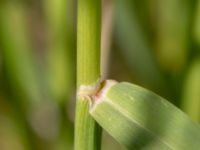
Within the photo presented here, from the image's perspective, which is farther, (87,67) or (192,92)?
(192,92)

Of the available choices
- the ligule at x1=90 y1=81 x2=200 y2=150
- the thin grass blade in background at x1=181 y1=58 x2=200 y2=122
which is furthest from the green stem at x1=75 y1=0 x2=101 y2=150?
the thin grass blade in background at x1=181 y1=58 x2=200 y2=122

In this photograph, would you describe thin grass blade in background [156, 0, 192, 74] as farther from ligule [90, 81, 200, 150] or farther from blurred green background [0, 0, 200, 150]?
ligule [90, 81, 200, 150]

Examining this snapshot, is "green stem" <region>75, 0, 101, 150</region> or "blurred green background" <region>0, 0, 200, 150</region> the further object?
"blurred green background" <region>0, 0, 200, 150</region>

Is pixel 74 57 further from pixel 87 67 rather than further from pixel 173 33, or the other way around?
pixel 87 67

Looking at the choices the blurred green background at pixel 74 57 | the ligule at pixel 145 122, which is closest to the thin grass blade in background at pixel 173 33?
the blurred green background at pixel 74 57

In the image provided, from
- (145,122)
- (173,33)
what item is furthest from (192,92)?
(145,122)

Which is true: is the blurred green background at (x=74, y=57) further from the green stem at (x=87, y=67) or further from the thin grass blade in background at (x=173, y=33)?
the green stem at (x=87, y=67)

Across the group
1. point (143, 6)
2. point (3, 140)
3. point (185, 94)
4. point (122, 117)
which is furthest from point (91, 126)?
point (3, 140)
